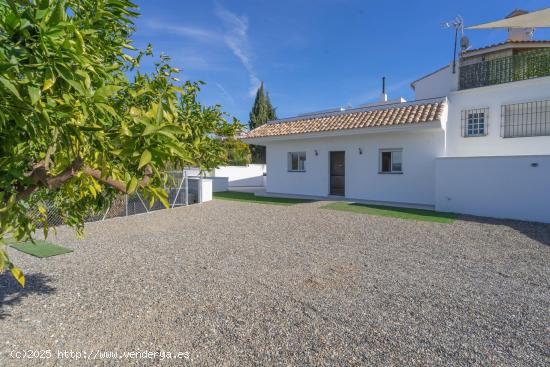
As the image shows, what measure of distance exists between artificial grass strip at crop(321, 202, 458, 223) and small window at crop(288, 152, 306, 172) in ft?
15.2

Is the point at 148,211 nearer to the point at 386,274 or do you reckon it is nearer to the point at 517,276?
the point at 386,274

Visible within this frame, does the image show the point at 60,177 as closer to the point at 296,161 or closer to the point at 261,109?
the point at 296,161

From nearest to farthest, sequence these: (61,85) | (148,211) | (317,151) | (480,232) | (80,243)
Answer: (61,85) → (80,243) → (480,232) → (148,211) → (317,151)

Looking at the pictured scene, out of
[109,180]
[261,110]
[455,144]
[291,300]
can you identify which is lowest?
[291,300]

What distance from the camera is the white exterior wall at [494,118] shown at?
43.3 ft

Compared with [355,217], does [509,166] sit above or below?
above

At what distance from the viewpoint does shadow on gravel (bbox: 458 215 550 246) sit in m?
8.73

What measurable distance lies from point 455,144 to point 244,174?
19.3 meters

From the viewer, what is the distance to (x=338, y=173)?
56.4 ft

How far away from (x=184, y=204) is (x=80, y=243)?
713cm

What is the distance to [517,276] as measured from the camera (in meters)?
5.82

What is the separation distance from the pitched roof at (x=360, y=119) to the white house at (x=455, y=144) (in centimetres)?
6

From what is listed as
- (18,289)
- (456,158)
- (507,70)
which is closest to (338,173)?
(456,158)

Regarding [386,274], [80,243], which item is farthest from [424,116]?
[80,243]
